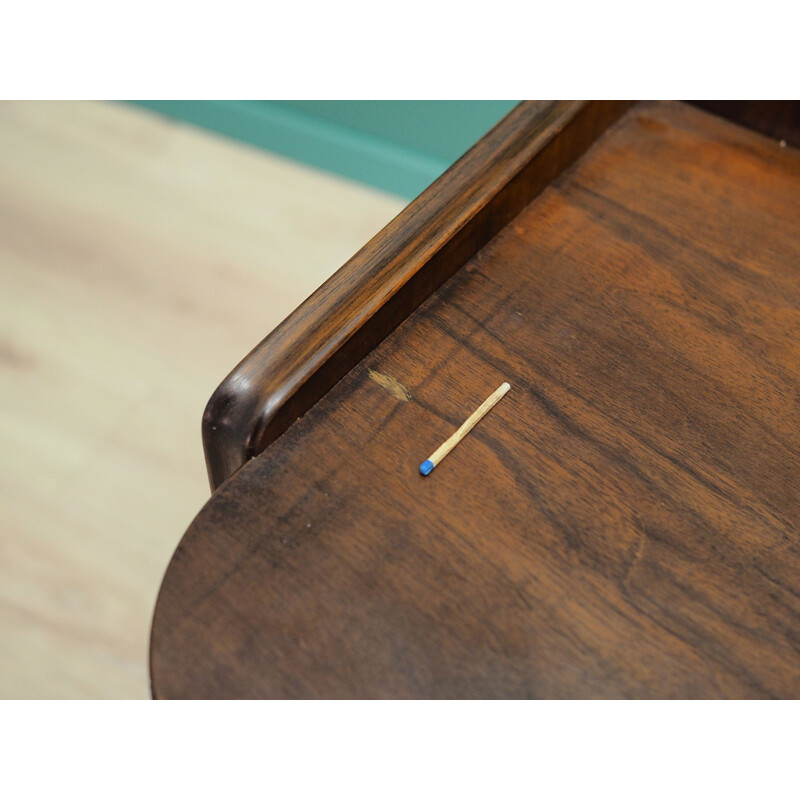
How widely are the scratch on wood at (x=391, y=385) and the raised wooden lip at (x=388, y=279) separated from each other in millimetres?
15

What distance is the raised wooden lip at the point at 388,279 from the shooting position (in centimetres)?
47

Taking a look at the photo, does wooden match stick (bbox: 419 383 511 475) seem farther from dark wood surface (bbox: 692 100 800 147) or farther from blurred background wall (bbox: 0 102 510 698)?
blurred background wall (bbox: 0 102 510 698)

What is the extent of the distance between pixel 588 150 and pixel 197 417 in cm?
70

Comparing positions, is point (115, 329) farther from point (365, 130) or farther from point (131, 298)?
point (365, 130)

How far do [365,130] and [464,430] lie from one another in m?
0.89

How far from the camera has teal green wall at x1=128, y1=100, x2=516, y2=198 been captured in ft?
3.83

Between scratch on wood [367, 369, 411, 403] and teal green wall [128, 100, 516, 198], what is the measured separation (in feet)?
2.25

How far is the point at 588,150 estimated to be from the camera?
0.64 m

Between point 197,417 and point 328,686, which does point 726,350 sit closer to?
point 328,686

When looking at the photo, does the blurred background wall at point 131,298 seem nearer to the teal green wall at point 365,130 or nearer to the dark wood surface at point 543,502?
the teal green wall at point 365,130

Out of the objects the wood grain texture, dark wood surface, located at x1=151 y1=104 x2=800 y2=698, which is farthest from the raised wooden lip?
the wood grain texture

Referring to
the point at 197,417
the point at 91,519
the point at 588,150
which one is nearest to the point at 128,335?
the point at 197,417

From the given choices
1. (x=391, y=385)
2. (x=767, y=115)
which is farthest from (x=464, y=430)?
(x=767, y=115)

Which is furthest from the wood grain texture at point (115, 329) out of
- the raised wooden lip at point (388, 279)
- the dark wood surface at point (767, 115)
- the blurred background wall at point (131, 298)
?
the dark wood surface at point (767, 115)
